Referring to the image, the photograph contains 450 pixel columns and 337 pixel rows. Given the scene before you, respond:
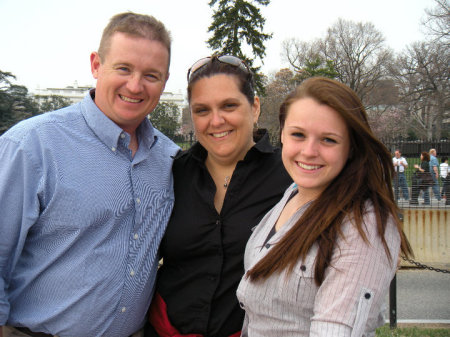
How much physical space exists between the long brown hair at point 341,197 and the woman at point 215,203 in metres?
0.58

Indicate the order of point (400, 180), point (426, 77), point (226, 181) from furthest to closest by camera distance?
point (426, 77) < point (400, 180) < point (226, 181)

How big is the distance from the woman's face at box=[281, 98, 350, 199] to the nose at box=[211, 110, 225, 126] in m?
0.69

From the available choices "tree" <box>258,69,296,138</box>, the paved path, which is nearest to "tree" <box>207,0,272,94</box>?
"tree" <box>258,69,296,138</box>

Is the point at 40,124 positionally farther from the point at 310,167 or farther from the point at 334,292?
the point at 334,292

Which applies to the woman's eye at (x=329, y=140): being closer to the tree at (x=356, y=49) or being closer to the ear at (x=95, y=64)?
the ear at (x=95, y=64)

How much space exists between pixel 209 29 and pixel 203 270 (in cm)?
2346

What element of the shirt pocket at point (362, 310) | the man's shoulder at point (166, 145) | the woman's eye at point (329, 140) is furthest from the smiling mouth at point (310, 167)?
the man's shoulder at point (166, 145)

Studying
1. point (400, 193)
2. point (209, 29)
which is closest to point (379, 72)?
point (209, 29)

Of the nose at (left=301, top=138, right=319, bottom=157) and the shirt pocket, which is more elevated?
the nose at (left=301, top=138, right=319, bottom=157)

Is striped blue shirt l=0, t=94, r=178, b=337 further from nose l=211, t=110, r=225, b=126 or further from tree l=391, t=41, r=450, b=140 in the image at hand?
tree l=391, t=41, r=450, b=140

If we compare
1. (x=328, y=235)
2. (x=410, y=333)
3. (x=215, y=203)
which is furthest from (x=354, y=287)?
(x=410, y=333)

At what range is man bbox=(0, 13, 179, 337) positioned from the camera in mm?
1967

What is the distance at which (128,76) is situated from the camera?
2.27 m

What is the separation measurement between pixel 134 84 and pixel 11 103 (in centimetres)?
2478
